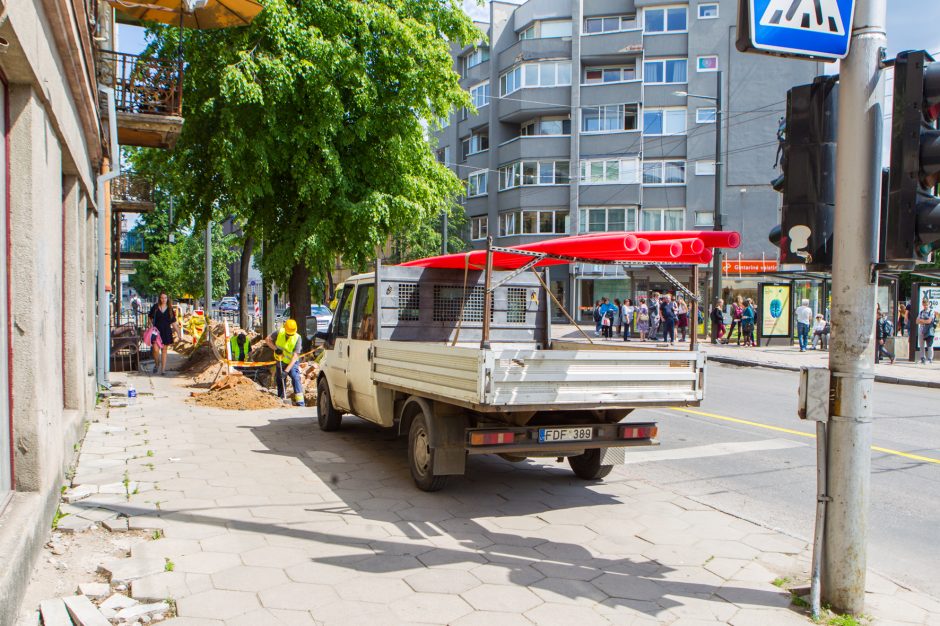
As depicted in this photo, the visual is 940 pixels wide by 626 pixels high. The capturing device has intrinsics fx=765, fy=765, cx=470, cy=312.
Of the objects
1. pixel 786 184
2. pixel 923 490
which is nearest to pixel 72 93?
pixel 786 184

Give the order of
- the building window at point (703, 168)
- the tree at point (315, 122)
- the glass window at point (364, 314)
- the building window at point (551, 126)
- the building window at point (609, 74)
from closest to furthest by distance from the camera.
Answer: the glass window at point (364, 314) < the tree at point (315, 122) < the building window at point (703, 168) < the building window at point (609, 74) < the building window at point (551, 126)

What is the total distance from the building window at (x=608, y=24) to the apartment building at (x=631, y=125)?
0.06 m

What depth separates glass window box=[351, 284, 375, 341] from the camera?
8.08 metres

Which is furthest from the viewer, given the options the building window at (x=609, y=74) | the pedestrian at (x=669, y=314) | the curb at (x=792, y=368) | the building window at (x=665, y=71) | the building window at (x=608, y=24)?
the building window at (x=608, y=24)

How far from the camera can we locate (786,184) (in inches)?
172

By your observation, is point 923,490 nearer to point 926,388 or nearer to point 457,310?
point 457,310

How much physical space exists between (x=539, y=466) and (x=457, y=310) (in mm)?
1852

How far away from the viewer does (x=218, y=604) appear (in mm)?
4070

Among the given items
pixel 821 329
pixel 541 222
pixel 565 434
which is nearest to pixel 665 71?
pixel 541 222

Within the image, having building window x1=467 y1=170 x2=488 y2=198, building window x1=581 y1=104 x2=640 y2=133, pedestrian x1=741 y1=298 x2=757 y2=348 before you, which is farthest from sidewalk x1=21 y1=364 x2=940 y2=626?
building window x1=467 y1=170 x2=488 y2=198

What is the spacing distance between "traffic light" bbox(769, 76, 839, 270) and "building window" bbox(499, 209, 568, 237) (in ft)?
133

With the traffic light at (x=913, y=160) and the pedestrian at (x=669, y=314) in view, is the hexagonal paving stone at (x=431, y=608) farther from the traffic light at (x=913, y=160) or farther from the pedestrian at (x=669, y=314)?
the pedestrian at (x=669, y=314)

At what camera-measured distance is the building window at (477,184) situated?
48.8 metres

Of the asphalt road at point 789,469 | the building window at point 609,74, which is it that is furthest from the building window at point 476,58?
the asphalt road at point 789,469
